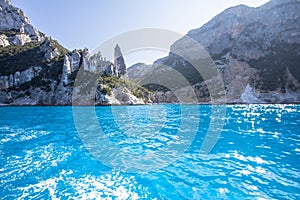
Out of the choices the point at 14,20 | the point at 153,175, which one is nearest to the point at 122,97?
the point at 153,175

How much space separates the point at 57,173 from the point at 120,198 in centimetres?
401

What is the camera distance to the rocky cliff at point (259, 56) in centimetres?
10706

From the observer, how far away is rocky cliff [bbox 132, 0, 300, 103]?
10706cm

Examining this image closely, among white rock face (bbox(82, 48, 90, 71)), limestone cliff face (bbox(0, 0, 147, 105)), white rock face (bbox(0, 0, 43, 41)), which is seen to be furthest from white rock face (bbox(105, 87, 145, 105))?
white rock face (bbox(0, 0, 43, 41))

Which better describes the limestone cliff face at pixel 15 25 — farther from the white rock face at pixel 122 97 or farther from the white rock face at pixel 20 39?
the white rock face at pixel 122 97

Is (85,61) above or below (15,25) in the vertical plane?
below

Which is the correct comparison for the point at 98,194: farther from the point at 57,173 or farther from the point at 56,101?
the point at 56,101

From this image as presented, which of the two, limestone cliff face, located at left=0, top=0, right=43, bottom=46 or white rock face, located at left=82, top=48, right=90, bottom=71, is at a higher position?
limestone cliff face, located at left=0, top=0, right=43, bottom=46

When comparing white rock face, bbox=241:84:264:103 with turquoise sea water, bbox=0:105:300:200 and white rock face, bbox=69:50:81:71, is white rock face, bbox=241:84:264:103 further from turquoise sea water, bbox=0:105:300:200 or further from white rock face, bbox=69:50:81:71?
Answer: white rock face, bbox=69:50:81:71

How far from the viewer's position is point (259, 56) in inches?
5094

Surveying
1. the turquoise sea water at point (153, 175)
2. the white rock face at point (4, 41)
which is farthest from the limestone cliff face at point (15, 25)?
the turquoise sea water at point (153, 175)

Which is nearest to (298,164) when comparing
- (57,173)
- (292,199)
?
(292,199)

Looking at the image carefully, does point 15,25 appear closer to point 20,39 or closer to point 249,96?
point 20,39

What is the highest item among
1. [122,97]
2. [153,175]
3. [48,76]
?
[48,76]
